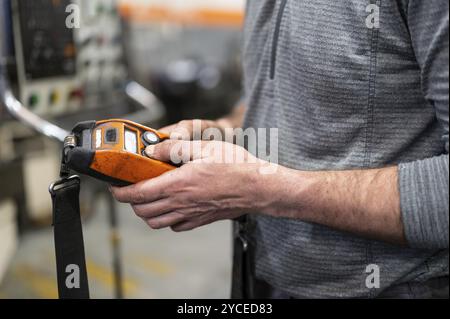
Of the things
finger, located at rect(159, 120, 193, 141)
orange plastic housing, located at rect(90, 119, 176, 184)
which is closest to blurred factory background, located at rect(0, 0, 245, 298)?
finger, located at rect(159, 120, 193, 141)

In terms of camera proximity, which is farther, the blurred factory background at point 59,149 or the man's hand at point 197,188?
the blurred factory background at point 59,149

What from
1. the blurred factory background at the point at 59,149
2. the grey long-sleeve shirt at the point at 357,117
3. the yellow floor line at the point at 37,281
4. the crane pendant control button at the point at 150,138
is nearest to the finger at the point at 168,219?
the crane pendant control button at the point at 150,138

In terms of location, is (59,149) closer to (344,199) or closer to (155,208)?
(155,208)

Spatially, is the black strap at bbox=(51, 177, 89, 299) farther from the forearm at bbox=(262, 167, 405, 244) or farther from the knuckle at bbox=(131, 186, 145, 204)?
the forearm at bbox=(262, 167, 405, 244)

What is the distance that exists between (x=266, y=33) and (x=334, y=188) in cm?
35

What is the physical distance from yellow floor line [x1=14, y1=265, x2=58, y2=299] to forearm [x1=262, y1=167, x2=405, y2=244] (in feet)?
5.35

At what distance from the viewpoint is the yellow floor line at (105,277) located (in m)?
2.31

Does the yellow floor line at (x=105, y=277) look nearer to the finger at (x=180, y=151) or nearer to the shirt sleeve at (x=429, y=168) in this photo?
the finger at (x=180, y=151)

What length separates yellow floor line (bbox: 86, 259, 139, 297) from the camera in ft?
7.58

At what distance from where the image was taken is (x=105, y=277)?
2.43 m

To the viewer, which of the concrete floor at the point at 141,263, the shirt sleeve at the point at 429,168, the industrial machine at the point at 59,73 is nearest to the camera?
the shirt sleeve at the point at 429,168

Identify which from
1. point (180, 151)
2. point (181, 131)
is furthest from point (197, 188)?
point (181, 131)

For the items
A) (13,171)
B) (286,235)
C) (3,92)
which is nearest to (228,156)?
(286,235)

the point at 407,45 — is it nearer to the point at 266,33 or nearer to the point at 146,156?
the point at 266,33
